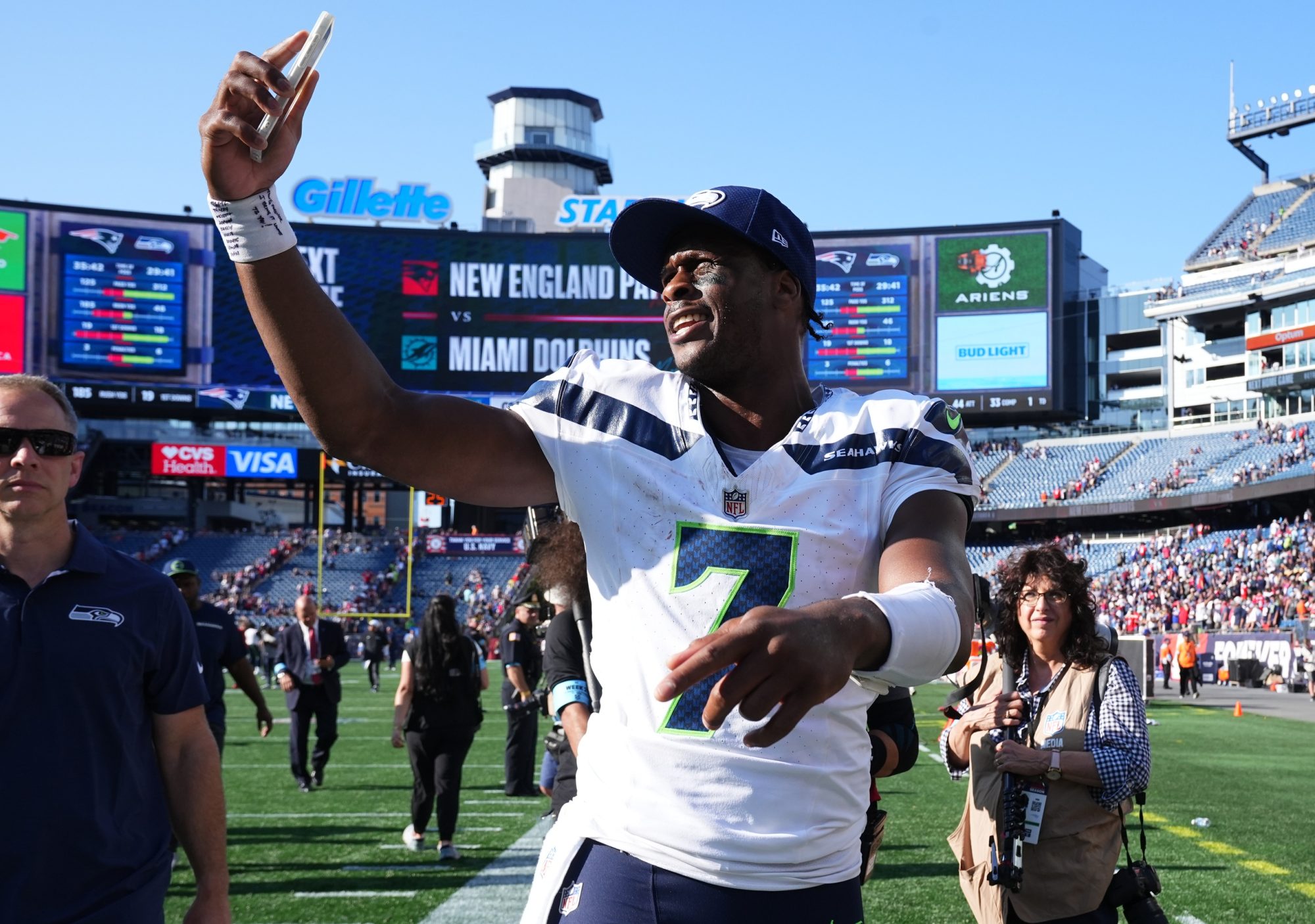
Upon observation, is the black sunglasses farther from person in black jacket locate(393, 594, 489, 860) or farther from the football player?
person in black jacket locate(393, 594, 489, 860)

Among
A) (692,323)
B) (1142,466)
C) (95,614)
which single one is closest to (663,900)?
(692,323)

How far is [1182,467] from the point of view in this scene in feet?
166

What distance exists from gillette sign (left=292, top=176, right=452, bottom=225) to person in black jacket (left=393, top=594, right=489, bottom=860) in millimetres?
44728

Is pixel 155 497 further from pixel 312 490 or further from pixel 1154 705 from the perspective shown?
pixel 1154 705

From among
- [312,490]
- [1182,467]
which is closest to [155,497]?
[312,490]

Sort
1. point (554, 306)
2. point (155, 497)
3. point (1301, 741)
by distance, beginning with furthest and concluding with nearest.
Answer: point (155, 497)
point (554, 306)
point (1301, 741)

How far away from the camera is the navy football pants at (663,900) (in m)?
2.07

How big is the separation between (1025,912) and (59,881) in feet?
9.92

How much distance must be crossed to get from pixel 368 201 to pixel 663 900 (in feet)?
173

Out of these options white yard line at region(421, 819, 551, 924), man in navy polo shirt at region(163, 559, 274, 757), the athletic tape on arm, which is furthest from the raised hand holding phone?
man in navy polo shirt at region(163, 559, 274, 757)

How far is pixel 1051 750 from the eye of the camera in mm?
4598

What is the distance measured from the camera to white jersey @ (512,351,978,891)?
209cm

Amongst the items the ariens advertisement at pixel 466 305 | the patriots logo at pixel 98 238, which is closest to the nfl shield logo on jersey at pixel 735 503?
the ariens advertisement at pixel 466 305

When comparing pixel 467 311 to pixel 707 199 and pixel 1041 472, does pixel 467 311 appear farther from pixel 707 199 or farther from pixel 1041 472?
pixel 707 199
